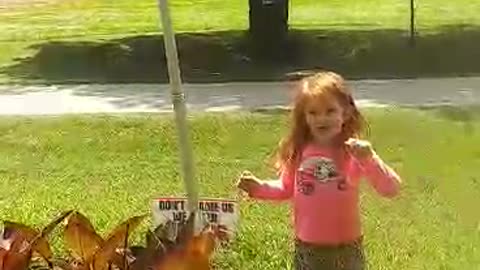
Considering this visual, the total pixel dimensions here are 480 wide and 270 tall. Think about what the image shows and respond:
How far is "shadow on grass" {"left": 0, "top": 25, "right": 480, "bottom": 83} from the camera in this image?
13414mm

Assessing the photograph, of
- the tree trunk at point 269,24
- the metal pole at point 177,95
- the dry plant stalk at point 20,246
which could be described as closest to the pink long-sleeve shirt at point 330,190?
the metal pole at point 177,95

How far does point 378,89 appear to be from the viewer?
38.8ft

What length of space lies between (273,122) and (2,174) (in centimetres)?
252

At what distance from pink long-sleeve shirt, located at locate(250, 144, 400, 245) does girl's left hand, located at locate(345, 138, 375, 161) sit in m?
0.04

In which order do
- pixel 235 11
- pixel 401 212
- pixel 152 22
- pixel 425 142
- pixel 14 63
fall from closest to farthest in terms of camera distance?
pixel 401 212, pixel 425 142, pixel 14 63, pixel 152 22, pixel 235 11

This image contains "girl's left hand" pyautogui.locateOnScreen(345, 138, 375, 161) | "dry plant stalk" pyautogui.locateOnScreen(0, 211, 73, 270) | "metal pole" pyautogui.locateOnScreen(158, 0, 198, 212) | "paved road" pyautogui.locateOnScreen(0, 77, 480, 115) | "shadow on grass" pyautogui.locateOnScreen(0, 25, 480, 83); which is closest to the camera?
"dry plant stalk" pyautogui.locateOnScreen(0, 211, 73, 270)

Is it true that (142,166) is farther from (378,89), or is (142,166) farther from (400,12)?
(400,12)

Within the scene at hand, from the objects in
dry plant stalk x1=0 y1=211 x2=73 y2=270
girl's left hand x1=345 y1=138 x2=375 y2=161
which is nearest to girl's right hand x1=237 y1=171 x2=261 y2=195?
girl's left hand x1=345 y1=138 x2=375 y2=161

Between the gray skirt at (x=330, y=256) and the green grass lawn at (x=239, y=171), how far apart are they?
1.42 m

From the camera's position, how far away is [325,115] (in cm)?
396

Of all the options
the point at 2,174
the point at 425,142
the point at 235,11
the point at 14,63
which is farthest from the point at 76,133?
the point at 235,11

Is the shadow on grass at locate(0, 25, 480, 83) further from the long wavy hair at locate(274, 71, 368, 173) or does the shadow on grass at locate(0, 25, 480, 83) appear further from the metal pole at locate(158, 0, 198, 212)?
the long wavy hair at locate(274, 71, 368, 173)

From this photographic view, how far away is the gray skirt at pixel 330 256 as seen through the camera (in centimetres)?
407

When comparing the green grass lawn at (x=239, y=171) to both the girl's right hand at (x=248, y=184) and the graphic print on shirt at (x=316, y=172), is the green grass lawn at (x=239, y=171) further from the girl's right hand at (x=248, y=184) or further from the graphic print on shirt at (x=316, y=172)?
the graphic print on shirt at (x=316, y=172)
